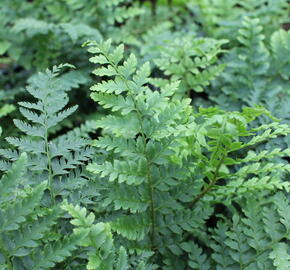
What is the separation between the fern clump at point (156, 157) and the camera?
4.69ft

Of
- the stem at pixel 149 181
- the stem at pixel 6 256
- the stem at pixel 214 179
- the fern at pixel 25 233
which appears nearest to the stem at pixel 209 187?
the stem at pixel 214 179

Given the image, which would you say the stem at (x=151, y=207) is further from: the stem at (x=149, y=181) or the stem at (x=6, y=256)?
the stem at (x=6, y=256)

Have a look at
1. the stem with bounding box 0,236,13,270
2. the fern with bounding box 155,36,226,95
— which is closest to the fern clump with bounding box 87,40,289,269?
the stem with bounding box 0,236,13,270

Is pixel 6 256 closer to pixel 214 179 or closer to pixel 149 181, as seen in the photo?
pixel 149 181

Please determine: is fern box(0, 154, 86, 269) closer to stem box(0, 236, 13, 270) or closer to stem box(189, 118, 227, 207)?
stem box(0, 236, 13, 270)

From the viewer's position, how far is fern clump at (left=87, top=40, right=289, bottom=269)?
1.43 m

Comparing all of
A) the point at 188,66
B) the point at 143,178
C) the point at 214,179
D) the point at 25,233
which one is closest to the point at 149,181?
the point at 143,178

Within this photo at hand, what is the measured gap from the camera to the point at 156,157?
1469 mm

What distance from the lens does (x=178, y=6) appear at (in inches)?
136

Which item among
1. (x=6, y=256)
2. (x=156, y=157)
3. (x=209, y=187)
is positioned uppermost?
(x=156, y=157)

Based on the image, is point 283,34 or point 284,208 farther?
point 283,34

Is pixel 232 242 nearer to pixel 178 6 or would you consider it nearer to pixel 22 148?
pixel 22 148

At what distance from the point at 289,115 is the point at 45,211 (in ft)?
3.94

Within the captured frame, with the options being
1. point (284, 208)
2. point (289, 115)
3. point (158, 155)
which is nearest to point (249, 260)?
point (284, 208)
